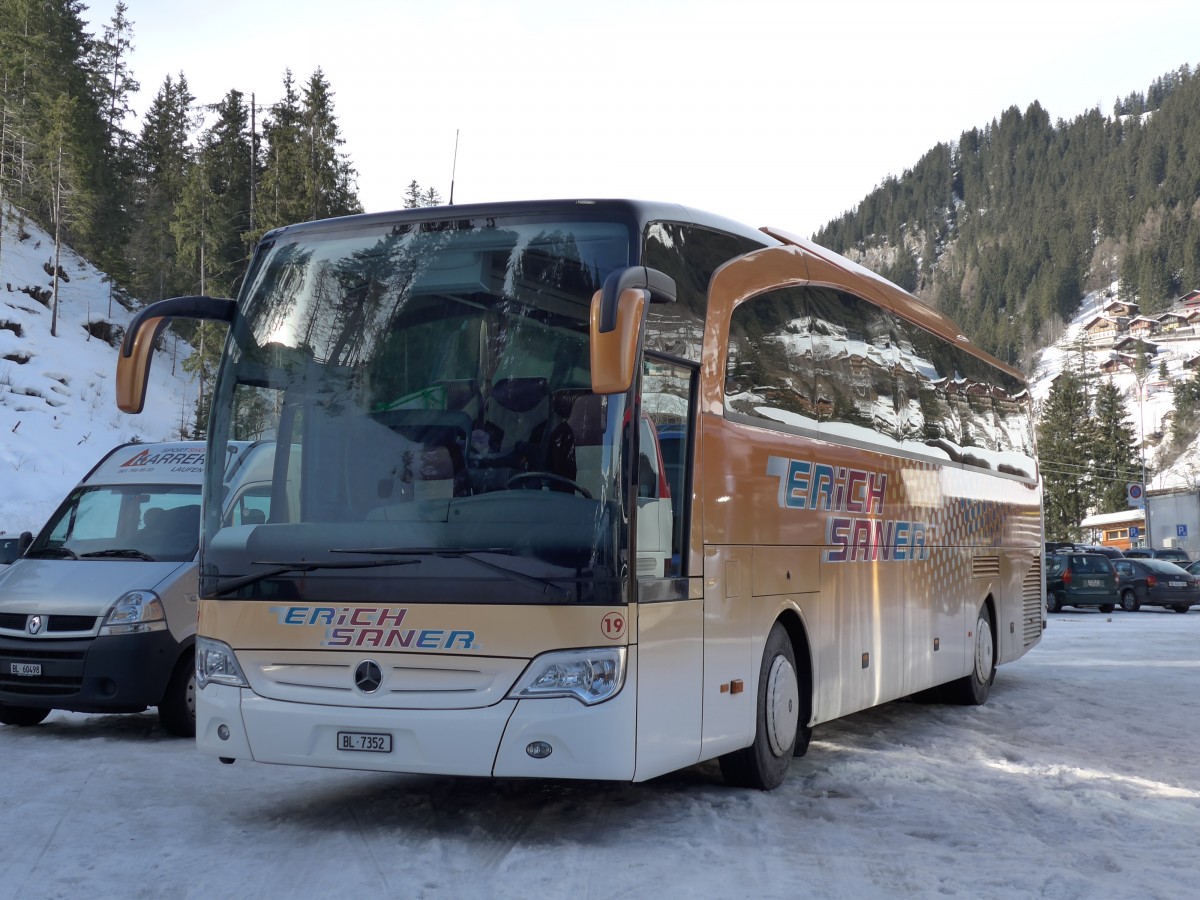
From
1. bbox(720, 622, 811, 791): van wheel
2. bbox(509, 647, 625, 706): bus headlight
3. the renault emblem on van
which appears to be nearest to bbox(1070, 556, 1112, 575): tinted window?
bbox(720, 622, 811, 791): van wheel

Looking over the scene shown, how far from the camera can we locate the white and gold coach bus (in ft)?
20.0

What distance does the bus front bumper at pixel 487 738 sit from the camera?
604cm

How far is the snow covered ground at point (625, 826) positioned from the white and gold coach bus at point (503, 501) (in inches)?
16.8

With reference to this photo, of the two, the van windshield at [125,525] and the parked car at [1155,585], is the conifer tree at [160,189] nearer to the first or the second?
the parked car at [1155,585]

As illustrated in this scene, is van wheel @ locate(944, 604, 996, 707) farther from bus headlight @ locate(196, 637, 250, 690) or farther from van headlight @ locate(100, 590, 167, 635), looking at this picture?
bus headlight @ locate(196, 637, 250, 690)

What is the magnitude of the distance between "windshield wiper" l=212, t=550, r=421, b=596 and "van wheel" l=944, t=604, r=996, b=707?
776 cm

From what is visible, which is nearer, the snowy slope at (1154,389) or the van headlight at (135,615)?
the van headlight at (135,615)

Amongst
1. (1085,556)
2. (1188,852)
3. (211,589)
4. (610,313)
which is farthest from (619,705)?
(1085,556)

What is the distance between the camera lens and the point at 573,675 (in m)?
6.09

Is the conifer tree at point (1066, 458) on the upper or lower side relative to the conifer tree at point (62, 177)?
lower

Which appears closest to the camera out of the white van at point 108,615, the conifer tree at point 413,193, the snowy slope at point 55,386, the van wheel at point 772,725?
the van wheel at point 772,725

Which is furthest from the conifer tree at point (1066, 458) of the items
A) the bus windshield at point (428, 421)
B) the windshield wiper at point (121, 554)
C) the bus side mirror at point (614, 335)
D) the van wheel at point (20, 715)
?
the bus side mirror at point (614, 335)

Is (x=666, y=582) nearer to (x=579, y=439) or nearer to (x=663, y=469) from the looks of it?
(x=663, y=469)

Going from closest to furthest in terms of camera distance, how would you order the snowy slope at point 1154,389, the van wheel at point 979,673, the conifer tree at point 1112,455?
the van wheel at point 979,673
the conifer tree at point 1112,455
the snowy slope at point 1154,389
